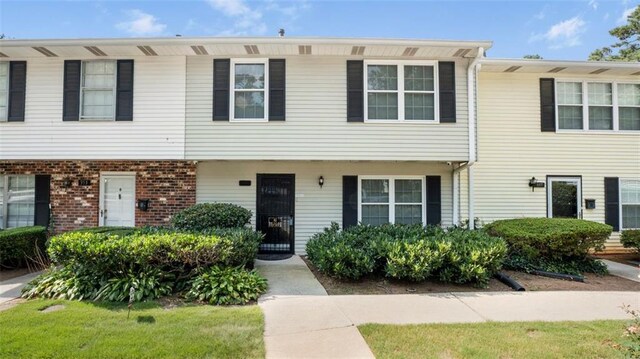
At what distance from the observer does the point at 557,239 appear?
23.8 feet

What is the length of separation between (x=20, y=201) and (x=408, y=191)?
10.2 m

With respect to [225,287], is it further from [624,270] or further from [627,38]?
[627,38]

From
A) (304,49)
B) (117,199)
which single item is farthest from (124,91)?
(304,49)

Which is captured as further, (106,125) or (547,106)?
(547,106)

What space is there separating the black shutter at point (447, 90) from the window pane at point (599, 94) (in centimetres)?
418

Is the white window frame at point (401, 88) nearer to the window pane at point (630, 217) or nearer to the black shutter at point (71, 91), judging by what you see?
the window pane at point (630, 217)

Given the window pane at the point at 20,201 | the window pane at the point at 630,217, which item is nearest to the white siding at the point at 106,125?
the window pane at the point at 20,201

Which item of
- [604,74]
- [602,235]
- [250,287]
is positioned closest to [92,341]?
[250,287]

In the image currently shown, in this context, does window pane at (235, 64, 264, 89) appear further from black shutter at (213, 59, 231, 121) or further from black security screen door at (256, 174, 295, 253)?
black security screen door at (256, 174, 295, 253)

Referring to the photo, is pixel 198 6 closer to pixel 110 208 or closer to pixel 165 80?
pixel 165 80

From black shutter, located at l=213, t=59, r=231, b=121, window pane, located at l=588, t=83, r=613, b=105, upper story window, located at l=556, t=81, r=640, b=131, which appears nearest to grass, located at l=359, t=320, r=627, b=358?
black shutter, located at l=213, t=59, r=231, b=121

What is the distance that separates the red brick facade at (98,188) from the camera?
9016 mm

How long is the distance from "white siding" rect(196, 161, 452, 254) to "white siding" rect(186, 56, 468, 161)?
0.95m

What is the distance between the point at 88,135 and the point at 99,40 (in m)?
2.18
